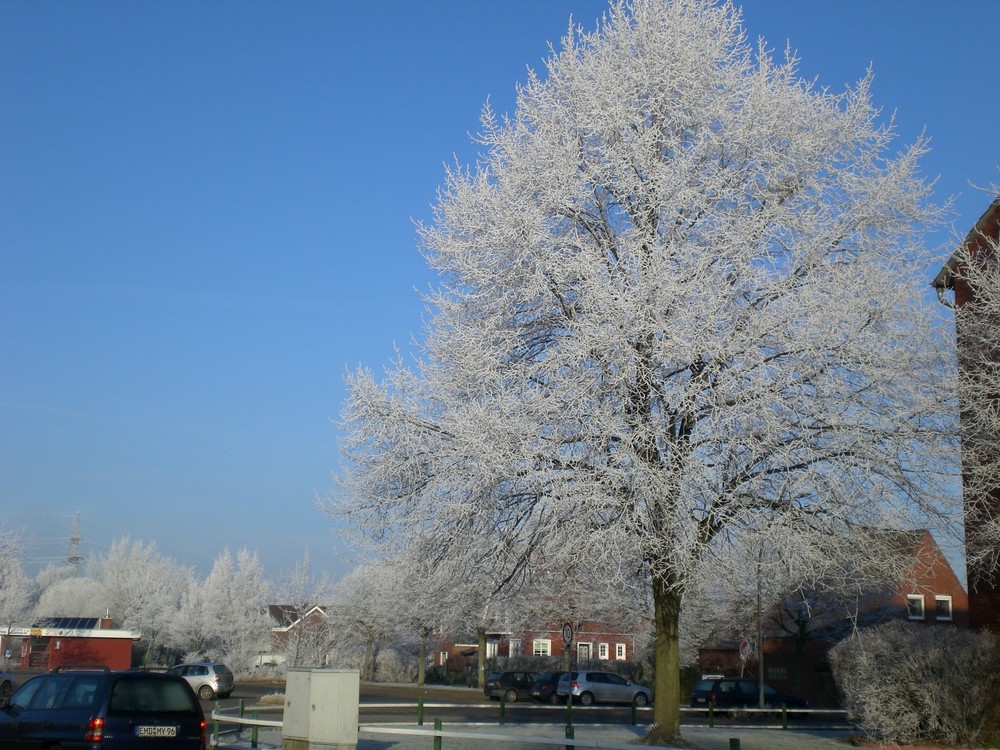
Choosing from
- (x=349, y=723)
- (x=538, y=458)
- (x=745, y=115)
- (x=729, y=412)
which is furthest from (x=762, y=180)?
(x=349, y=723)

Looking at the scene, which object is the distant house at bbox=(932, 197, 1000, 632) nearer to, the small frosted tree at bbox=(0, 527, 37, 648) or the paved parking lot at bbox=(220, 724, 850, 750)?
the paved parking lot at bbox=(220, 724, 850, 750)

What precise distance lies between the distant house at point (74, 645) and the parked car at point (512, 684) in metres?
Result: 26.1

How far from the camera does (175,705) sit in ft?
39.4

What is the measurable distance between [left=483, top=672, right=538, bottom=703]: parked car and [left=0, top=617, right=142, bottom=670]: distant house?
26.1 meters

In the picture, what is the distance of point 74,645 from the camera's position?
60.5m

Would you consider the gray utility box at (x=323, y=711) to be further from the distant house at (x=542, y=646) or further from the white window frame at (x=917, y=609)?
the distant house at (x=542, y=646)

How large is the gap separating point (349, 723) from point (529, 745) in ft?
19.0

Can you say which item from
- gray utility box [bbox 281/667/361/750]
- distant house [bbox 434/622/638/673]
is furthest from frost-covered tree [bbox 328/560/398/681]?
gray utility box [bbox 281/667/361/750]

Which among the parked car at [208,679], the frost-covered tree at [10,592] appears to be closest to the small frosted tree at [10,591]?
the frost-covered tree at [10,592]

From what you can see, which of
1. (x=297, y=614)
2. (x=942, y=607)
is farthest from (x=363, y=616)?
(x=942, y=607)

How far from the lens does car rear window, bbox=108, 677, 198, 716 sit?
11.6 metres

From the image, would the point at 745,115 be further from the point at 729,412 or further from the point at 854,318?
the point at 729,412

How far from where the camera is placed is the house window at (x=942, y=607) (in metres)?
48.2

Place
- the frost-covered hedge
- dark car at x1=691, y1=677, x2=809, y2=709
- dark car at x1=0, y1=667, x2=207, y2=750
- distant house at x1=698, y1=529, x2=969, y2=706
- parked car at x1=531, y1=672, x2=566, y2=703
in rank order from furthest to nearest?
distant house at x1=698, y1=529, x2=969, y2=706, parked car at x1=531, y1=672, x2=566, y2=703, dark car at x1=691, y1=677, x2=809, y2=709, the frost-covered hedge, dark car at x1=0, y1=667, x2=207, y2=750
